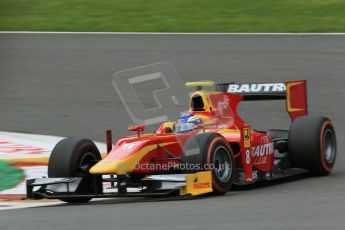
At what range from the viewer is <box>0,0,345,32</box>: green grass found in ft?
68.1

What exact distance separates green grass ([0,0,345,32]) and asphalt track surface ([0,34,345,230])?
82 cm

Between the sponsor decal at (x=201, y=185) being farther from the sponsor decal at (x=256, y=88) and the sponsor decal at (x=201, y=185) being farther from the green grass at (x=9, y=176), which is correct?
the green grass at (x=9, y=176)

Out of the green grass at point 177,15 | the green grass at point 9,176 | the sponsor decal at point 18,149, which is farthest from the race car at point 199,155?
the green grass at point 177,15

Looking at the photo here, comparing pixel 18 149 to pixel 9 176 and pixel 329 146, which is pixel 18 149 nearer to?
pixel 9 176

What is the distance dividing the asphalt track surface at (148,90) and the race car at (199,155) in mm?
205

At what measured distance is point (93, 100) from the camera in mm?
16766

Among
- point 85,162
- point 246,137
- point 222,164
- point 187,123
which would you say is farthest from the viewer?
point 187,123

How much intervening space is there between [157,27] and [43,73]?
3.80 meters

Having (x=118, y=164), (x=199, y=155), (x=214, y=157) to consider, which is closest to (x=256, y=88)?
(x=214, y=157)

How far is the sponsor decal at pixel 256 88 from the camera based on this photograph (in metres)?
11.1

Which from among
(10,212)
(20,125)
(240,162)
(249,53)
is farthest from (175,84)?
(249,53)

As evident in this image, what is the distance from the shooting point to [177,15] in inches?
874

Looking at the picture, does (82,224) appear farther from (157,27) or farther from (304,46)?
(157,27)

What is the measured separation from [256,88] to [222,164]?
2111mm
